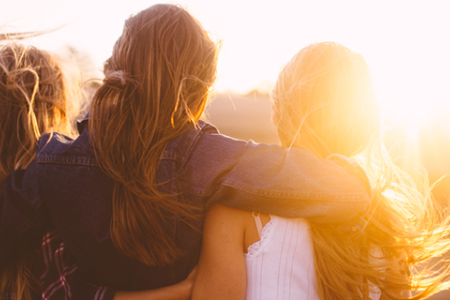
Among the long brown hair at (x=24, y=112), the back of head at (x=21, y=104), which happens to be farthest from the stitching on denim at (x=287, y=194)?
the back of head at (x=21, y=104)

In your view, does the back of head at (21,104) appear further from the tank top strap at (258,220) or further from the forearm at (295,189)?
the tank top strap at (258,220)

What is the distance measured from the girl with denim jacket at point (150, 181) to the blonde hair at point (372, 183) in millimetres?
193

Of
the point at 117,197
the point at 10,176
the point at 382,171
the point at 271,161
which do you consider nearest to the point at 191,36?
the point at 271,161

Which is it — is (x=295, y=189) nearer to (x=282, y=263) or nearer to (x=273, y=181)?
(x=273, y=181)

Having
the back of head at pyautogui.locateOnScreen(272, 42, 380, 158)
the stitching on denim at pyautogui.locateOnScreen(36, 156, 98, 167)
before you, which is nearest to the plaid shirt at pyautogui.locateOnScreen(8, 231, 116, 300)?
the stitching on denim at pyautogui.locateOnScreen(36, 156, 98, 167)

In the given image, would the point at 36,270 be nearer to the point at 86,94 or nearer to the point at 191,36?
the point at 86,94

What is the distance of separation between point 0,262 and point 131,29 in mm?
1136

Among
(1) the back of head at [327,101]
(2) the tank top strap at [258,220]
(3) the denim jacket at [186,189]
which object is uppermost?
(1) the back of head at [327,101]

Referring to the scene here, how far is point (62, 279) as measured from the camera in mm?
1375

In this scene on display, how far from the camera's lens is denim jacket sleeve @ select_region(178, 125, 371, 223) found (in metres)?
1.26

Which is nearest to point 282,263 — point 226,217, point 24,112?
point 226,217

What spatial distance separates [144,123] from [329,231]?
0.90 m

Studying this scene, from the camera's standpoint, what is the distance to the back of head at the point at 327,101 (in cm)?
153

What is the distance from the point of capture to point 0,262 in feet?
4.55
